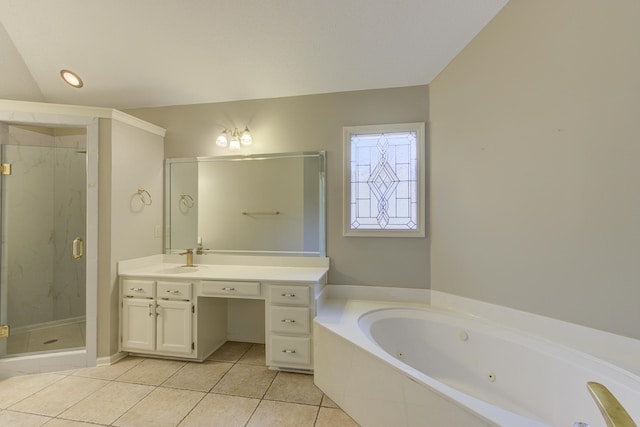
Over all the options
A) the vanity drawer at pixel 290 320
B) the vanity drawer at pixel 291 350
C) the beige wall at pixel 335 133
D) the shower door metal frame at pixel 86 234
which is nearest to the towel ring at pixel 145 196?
the shower door metal frame at pixel 86 234

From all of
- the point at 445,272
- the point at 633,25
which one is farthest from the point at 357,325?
the point at 633,25

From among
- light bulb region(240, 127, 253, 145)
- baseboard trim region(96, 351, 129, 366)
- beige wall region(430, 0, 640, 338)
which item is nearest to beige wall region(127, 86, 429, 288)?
light bulb region(240, 127, 253, 145)

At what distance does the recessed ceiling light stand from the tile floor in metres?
→ 2.61

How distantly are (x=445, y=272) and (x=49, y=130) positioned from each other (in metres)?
3.79

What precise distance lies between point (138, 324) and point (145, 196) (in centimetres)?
119

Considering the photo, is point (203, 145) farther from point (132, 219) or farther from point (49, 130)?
point (49, 130)

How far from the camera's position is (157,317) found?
90.4 inches

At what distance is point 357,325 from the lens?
190cm

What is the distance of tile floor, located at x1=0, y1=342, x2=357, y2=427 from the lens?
1639 millimetres

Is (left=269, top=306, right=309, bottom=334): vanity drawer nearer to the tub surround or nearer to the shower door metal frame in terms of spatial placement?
the tub surround

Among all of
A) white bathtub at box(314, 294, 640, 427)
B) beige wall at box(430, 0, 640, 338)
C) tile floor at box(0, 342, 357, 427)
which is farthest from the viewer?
tile floor at box(0, 342, 357, 427)

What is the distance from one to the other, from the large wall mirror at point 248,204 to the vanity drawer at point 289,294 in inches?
21.6

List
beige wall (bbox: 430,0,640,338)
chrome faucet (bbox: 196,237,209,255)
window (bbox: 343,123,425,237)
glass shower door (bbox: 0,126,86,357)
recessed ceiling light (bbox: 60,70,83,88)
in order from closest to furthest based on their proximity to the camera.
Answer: beige wall (bbox: 430,0,640,338) < glass shower door (bbox: 0,126,86,357) < window (bbox: 343,123,425,237) < recessed ceiling light (bbox: 60,70,83,88) < chrome faucet (bbox: 196,237,209,255)

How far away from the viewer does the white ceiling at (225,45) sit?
1.92 m
